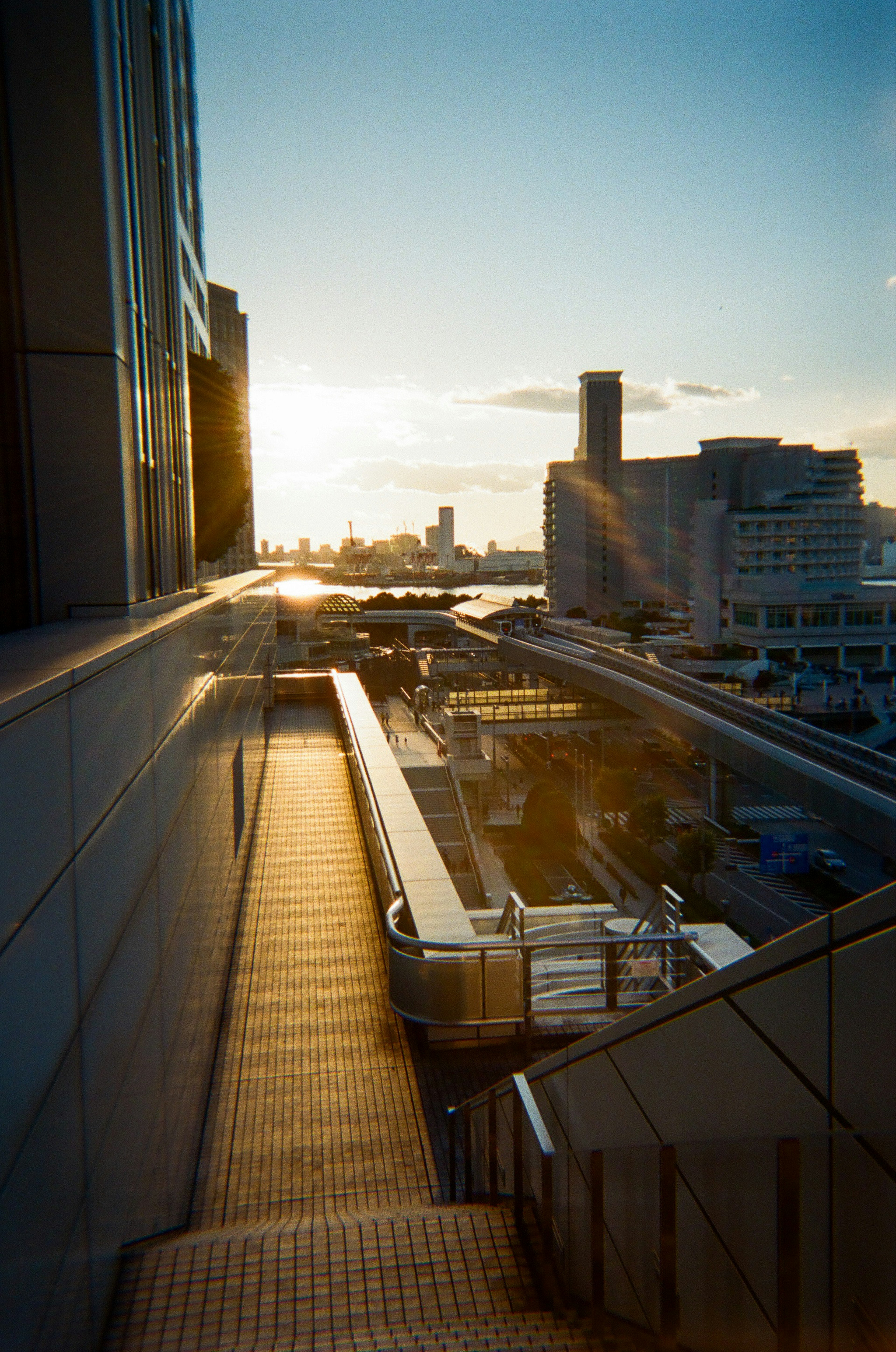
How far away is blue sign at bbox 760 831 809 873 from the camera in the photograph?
22.9 meters

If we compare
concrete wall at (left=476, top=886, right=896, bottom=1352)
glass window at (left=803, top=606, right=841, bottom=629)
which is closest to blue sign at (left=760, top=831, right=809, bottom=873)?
concrete wall at (left=476, top=886, right=896, bottom=1352)

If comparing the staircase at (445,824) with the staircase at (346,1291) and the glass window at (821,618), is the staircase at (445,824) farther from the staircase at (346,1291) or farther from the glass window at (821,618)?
the glass window at (821,618)

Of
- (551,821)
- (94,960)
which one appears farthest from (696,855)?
(94,960)

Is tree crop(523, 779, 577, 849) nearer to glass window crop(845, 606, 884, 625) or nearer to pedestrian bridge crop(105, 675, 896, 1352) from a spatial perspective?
pedestrian bridge crop(105, 675, 896, 1352)

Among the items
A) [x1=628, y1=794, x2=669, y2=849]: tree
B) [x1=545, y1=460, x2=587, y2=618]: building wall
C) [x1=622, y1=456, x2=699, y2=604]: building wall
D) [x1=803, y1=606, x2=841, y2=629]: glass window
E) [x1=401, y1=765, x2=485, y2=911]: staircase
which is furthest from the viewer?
[x1=622, y1=456, x2=699, y2=604]: building wall

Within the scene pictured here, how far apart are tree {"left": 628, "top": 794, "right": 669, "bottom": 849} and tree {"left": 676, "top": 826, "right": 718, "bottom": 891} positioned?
2549mm

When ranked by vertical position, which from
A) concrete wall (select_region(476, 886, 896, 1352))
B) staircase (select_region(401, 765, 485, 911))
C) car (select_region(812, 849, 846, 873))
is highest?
concrete wall (select_region(476, 886, 896, 1352))

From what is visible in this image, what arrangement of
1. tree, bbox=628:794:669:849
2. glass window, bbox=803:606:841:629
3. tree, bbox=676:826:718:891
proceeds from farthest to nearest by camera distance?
glass window, bbox=803:606:841:629 < tree, bbox=628:794:669:849 < tree, bbox=676:826:718:891

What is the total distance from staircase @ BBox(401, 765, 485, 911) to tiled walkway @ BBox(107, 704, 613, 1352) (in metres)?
10.7

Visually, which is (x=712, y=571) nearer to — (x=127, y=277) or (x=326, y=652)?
(x=326, y=652)

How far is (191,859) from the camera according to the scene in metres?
4.73

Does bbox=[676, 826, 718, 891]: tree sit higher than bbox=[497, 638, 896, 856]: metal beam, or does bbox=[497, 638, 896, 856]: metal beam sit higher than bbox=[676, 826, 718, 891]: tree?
bbox=[497, 638, 896, 856]: metal beam

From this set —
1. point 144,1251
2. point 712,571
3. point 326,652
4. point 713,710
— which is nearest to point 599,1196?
point 144,1251

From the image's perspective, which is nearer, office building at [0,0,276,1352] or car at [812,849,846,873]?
office building at [0,0,276,1352]
